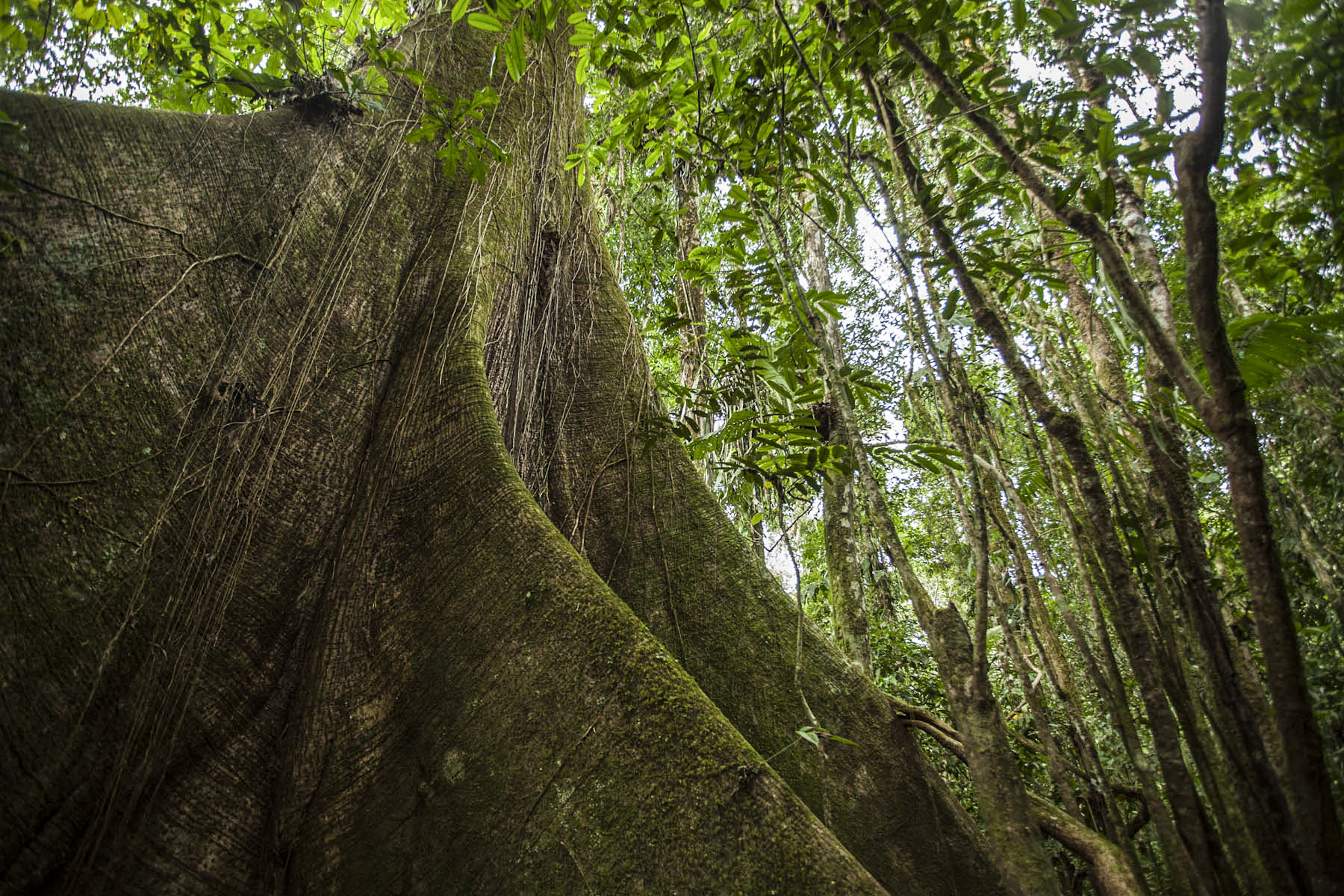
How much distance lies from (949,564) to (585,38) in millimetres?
5340

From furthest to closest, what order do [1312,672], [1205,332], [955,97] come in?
[1312,672]
[955,97]
[1205,332]

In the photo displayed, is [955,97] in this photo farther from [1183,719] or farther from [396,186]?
[396,186]

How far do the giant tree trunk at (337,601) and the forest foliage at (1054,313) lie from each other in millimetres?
275

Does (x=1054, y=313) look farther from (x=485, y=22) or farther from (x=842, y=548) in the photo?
(x=485, y=22)

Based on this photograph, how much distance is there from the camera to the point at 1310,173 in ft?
3.64

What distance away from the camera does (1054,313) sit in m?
2.39

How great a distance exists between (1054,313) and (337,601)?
2448 mm

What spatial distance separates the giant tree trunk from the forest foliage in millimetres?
275

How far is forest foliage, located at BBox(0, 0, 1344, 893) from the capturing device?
939mm

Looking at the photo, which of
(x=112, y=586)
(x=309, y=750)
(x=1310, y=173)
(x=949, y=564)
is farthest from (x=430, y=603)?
(x=949, y=564)

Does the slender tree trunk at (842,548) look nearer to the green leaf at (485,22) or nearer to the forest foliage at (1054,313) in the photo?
the forest foliage at (1054,313)

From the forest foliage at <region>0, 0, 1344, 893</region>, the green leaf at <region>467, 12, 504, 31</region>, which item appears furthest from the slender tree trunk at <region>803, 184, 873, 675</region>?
the green leaf at <region>467, 12, 504, 31</region>

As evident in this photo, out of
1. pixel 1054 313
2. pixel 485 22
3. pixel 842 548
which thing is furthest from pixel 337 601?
pixel 1054 313

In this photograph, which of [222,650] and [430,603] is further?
[430,603]
